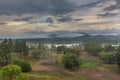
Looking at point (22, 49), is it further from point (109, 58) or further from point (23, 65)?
point (109, 58)

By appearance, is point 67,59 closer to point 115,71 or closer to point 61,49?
point 115,71

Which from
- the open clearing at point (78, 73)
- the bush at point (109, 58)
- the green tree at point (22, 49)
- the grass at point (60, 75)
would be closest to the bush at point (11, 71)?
the open clearing at point (78, 73)

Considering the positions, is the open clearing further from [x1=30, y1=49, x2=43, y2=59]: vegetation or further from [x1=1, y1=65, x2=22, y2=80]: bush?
[x1=30, y1=49, x2=43, y2=59]: vegetation

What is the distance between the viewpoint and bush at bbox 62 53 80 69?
110 metres

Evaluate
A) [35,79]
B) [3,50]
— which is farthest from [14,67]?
[3,50]

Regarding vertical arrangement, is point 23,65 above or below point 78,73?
above

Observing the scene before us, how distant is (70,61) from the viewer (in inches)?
4375

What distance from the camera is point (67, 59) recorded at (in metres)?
111

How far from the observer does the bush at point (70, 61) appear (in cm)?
11038

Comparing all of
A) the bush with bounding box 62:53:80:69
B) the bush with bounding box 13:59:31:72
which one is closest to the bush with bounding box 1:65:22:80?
the bush with bounding box 13:59:31:72

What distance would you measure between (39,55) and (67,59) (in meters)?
32.4

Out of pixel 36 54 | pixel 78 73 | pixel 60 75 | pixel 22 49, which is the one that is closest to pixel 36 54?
pixel 36 54

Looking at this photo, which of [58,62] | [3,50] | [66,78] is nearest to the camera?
[66,78]

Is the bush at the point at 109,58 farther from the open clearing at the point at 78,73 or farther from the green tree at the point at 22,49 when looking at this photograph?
the green tree at the point at 22,49
